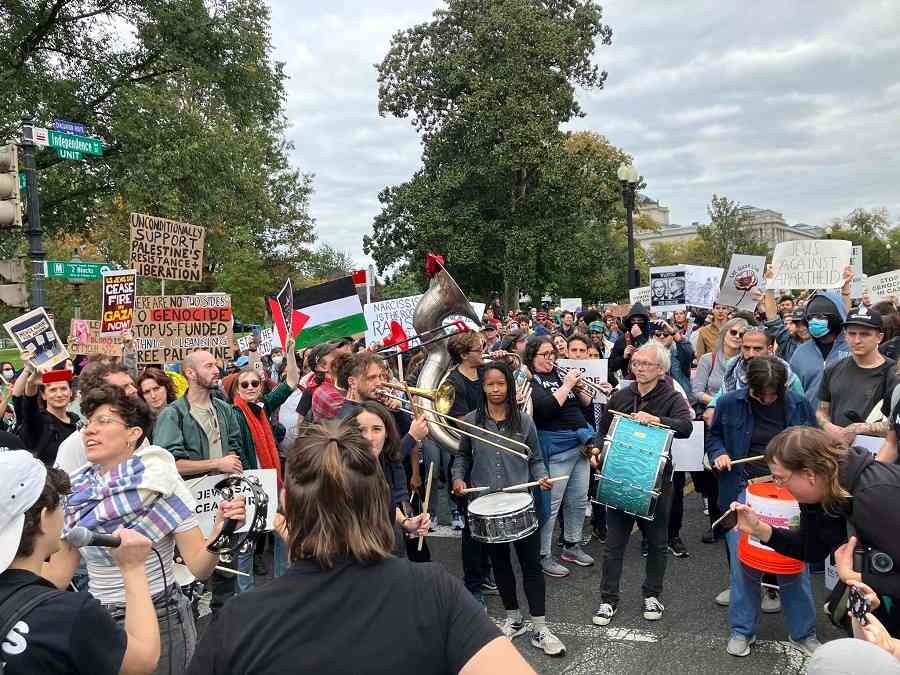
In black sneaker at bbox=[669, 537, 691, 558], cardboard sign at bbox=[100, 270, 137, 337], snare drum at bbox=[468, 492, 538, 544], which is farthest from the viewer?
cardboard sign at bbox=[100, 270, 137, 337]

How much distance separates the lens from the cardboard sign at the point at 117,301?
7.62 m

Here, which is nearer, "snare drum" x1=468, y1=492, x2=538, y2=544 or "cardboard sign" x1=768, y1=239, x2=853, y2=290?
"snare drum" x1=468, y1=492, x2=538, y2=544

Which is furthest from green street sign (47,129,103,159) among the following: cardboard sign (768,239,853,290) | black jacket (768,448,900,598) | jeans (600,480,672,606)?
cardboard sign (768,239,853,290)

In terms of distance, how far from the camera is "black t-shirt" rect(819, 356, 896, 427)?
489 cm

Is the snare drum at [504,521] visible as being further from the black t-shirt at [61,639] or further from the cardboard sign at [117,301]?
the cardboard sign at [117,301]

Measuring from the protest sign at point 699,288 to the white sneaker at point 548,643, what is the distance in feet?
31.2

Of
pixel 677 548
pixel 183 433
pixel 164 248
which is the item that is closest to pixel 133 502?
pixel 183 433

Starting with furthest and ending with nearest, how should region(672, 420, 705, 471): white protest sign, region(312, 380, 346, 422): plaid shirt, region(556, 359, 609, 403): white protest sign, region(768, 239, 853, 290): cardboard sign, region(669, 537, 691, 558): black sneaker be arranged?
region(768, 239, 853, 290): cardboard sign
region(556, 359, 609, 403): white protest sign
region(669, 537, 691, 558): black sneaker
region(672, 420, 705, 471): white protest sign
region(312, 380, 346, 422): plaid shirt

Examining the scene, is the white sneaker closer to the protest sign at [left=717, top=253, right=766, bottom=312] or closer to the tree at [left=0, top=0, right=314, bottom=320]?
the protest sign at [left=717, top=253, right=766, bottom=312]

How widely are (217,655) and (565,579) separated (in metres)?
4.49

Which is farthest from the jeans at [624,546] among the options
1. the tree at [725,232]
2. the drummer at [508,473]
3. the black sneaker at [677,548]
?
the tree at [725,232]

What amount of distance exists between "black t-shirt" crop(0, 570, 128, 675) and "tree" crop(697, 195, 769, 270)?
4583 centimetres

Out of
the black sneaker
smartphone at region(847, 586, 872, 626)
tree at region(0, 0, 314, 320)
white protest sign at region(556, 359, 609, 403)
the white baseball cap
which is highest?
tree at region(0, 0, 314, 320)

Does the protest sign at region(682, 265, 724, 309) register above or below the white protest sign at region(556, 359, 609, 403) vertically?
above
